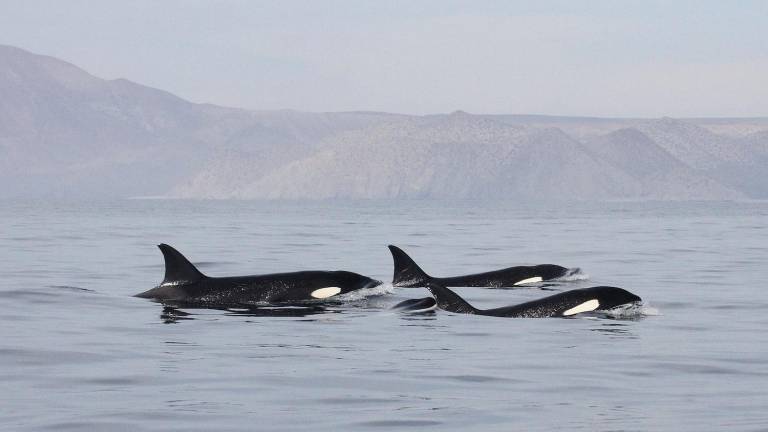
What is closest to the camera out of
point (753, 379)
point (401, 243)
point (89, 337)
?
point (753, 379)

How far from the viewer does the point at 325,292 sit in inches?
650

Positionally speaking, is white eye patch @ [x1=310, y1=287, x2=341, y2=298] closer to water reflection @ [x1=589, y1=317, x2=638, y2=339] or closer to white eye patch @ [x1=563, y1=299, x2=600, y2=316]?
white eye patch @ [x1=563, y1=299, x2=600, y2=316]

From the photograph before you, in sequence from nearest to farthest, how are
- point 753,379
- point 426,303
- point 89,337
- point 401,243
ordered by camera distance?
point 753,379
point 89,337
point 426,303
point 401,243

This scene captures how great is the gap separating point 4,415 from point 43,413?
0.27m

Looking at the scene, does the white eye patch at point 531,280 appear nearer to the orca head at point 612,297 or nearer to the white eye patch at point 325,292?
the white eye patch at point 325,292

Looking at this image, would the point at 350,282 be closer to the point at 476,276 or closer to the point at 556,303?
the point at 556,303

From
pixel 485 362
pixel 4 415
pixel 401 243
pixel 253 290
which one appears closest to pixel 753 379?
pixel 485 362

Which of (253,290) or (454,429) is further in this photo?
(253,290)

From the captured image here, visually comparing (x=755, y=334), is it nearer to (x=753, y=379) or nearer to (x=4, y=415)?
(x=753, y=379)

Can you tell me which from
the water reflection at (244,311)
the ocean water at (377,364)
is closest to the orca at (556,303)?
the ocean water at (377,364)

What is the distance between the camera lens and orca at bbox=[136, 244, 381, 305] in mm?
16391

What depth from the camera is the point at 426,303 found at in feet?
52.4

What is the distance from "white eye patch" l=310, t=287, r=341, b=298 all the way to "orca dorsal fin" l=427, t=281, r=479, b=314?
1.54 meters

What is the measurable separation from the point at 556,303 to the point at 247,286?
13.2 ft
